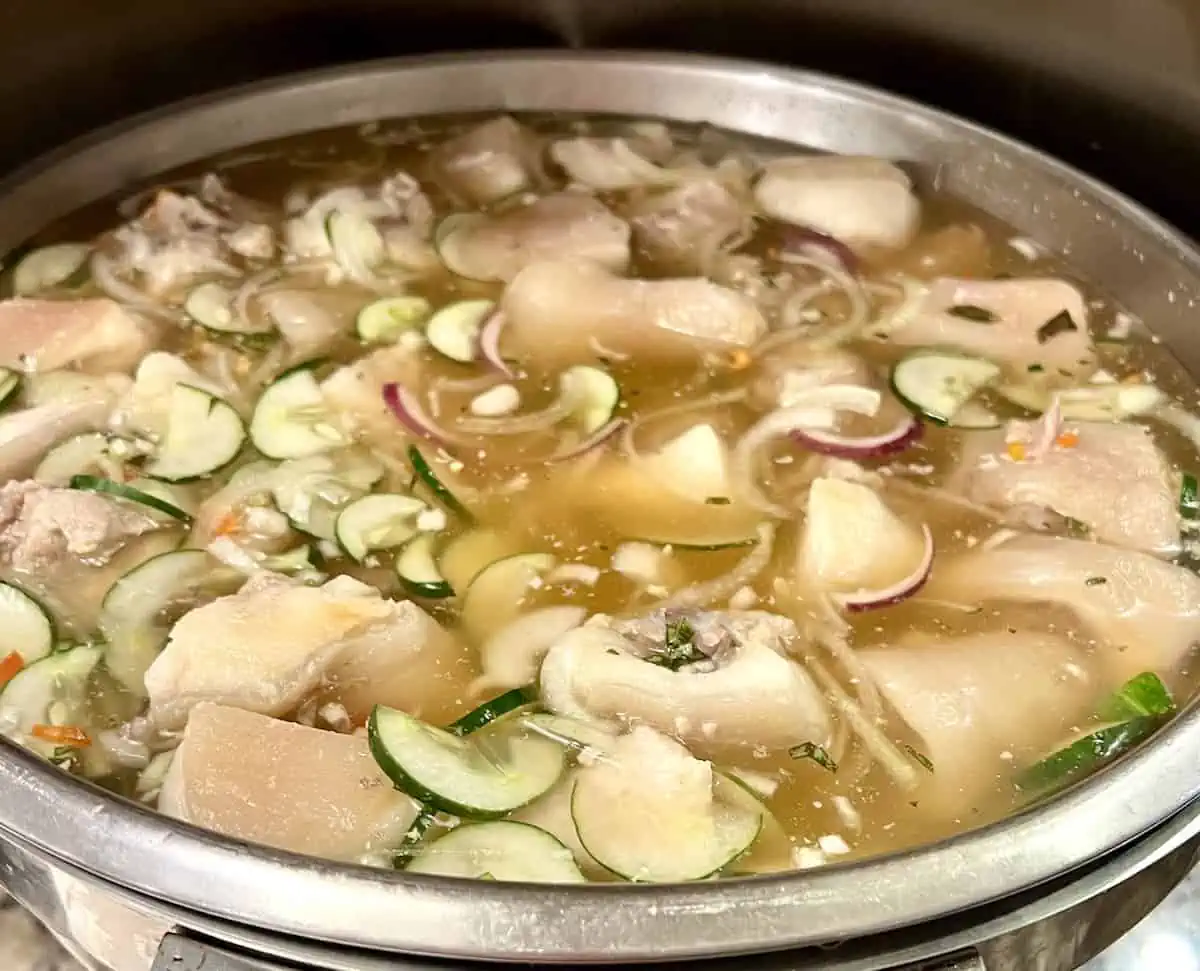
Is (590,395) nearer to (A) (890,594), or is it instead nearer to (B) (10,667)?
(A) (890,594)

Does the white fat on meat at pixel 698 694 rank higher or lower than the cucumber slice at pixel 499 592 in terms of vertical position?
lower

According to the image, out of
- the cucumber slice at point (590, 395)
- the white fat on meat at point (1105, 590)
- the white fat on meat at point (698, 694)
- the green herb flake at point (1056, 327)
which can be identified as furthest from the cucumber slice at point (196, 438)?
the green herb flake at point (1056, 327)

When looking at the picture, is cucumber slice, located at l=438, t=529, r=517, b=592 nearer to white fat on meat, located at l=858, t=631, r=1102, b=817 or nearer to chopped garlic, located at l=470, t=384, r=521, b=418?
chopped garlic, located at l=470, t=384, r=521, b=418

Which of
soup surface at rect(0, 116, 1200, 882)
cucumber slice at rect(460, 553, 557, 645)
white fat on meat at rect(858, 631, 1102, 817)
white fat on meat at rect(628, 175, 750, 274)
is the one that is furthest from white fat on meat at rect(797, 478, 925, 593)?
white fat on meat at rect(628, 175, 750, 274)

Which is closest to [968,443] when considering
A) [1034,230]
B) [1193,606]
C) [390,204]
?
[1193,606]

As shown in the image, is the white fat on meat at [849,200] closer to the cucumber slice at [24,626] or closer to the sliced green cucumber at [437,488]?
the sliced green cucumber at [437,488]

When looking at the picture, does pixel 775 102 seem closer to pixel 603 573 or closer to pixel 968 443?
pixel 968 443
